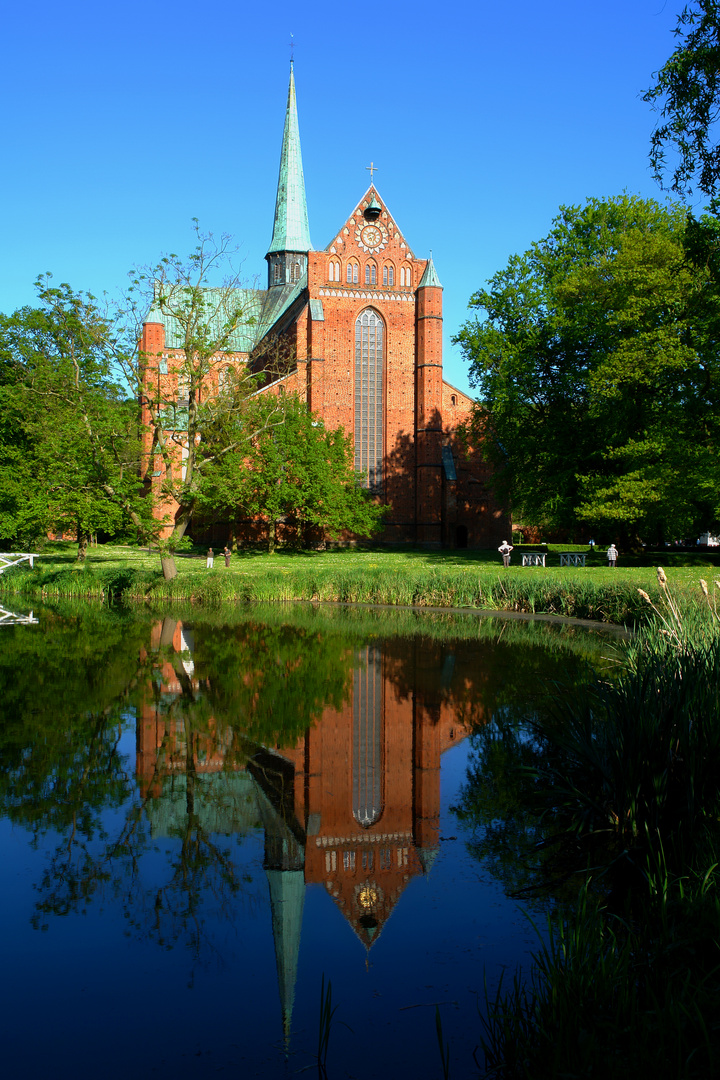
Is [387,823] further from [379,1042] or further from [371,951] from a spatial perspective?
[379,1042]

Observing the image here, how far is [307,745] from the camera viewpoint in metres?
8.62

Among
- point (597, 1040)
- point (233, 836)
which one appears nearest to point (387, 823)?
point (233, 836)

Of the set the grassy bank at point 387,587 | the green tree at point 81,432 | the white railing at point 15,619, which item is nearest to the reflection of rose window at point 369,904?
the grassy bank at point 387,587

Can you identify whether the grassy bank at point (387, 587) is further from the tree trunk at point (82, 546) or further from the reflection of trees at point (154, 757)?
the tree trunk at point (82, 546)

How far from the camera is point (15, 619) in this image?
61.7 feet

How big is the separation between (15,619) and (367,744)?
12.6 meters

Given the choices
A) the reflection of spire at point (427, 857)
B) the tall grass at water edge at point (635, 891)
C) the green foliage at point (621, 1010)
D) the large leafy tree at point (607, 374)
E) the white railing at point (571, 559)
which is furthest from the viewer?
the white railing at point (571, 559)

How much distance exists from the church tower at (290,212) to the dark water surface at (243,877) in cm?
5216

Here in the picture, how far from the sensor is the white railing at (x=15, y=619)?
60.1 feet

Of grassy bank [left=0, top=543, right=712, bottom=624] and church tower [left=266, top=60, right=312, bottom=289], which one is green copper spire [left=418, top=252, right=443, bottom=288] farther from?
grassy bank [left=0, top=543, right=712, bottom=624]

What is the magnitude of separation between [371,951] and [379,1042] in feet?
2.89

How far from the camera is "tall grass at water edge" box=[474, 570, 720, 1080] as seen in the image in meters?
3.11

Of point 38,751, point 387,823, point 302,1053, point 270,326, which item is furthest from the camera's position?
point 270,326

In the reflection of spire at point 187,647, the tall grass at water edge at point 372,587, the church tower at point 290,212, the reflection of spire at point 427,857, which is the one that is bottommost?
the reflection of spire at point 427,857
